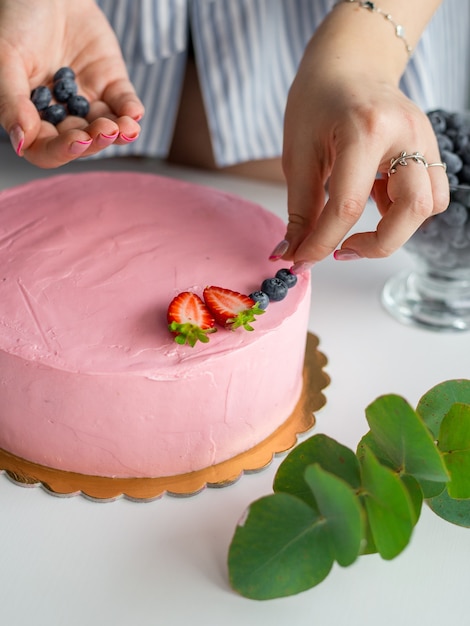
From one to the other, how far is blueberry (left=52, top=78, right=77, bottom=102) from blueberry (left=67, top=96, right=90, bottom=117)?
0.01 meters

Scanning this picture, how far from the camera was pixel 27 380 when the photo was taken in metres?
1.00

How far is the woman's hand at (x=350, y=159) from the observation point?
3.44 feet

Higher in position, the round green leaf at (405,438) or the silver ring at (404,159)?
the silver ring at (404,159)

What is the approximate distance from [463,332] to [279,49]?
2.49ft

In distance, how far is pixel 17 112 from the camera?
1135 millimetres

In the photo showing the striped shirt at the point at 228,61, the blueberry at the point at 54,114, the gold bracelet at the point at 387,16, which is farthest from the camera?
the striped shirt at the point at 228,61

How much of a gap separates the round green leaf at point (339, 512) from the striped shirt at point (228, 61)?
105cm

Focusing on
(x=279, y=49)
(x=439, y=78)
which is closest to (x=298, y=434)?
(x=279, y=49)

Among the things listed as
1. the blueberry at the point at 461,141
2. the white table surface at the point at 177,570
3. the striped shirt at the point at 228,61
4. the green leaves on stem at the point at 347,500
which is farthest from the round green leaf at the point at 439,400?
the striped shirt at the point at 228,61

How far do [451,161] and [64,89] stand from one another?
642mm

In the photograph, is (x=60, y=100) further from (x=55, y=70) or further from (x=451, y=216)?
(x=451, y=216)

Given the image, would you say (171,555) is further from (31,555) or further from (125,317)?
(125,317)

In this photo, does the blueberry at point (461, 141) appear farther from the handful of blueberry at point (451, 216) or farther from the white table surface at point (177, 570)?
the white table surface at point (177, 570)

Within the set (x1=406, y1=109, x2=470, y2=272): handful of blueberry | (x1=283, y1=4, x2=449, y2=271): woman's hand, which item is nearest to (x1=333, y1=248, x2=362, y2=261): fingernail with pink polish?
(x1=283, y1=4, x2=449, y2=271): woman's hand
